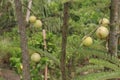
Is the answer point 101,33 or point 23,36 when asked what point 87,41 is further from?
point 23,36

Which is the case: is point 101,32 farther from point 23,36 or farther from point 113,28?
point 23,36

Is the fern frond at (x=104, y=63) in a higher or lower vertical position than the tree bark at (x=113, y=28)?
lower

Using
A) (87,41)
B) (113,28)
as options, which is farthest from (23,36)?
(113,28)

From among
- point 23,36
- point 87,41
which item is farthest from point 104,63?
point 23,36

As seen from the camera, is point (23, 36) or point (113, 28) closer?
point (23, 36)

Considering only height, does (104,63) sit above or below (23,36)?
below

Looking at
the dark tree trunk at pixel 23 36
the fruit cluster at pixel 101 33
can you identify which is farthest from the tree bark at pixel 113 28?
the dark tree trunk at pixel 23 36

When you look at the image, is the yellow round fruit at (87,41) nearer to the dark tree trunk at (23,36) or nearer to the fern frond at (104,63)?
the fern frond at (104,63)

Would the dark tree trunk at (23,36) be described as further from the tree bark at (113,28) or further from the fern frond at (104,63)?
the tree bark at (113,28)

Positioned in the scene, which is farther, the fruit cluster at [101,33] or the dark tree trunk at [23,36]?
the fruit cluster at [101,33]

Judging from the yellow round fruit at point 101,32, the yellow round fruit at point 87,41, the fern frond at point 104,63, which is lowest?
the fern frond at point 104,63

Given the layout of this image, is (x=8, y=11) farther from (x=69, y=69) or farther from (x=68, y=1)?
(x=68, y=1)

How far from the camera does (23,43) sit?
1.12 metres

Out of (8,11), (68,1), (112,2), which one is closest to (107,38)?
(112,2)
